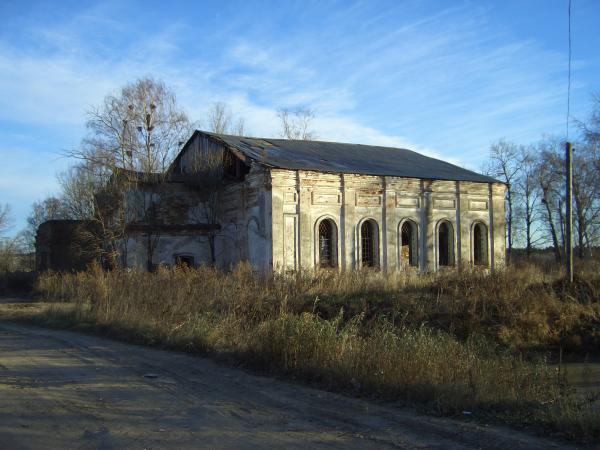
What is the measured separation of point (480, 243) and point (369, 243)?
7135mm

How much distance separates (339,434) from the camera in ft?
19.3

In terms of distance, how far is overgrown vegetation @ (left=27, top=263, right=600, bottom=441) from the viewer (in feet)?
23.8

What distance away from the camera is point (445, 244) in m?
28.9

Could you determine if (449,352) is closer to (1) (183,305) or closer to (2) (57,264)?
(1) (183,305)

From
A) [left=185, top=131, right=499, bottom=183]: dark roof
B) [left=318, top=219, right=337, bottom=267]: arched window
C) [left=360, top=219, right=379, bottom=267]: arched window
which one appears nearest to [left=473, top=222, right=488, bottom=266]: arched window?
[left=185, top=131, right=499, bottom=183]: dark roof

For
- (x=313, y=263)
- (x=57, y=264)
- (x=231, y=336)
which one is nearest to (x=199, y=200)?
(x=313, y=263)

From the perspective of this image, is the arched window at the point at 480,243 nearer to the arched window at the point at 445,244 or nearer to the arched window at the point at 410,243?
the arched window at the point at 445,244

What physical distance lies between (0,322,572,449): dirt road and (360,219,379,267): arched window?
17159 millimetres

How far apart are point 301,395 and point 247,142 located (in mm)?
21022

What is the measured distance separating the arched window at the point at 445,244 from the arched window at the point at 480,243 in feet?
5.82

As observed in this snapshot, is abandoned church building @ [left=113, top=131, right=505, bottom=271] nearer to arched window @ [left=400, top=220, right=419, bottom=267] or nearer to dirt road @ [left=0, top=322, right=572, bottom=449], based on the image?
arched window @ [left=400, top=220, right=419, bottom=267]

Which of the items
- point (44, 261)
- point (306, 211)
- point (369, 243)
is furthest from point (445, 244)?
point (44, 261)

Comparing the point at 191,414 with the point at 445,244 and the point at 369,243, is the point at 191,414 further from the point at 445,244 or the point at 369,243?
the point at 445,244

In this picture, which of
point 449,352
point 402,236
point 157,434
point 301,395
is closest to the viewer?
point 157,434
